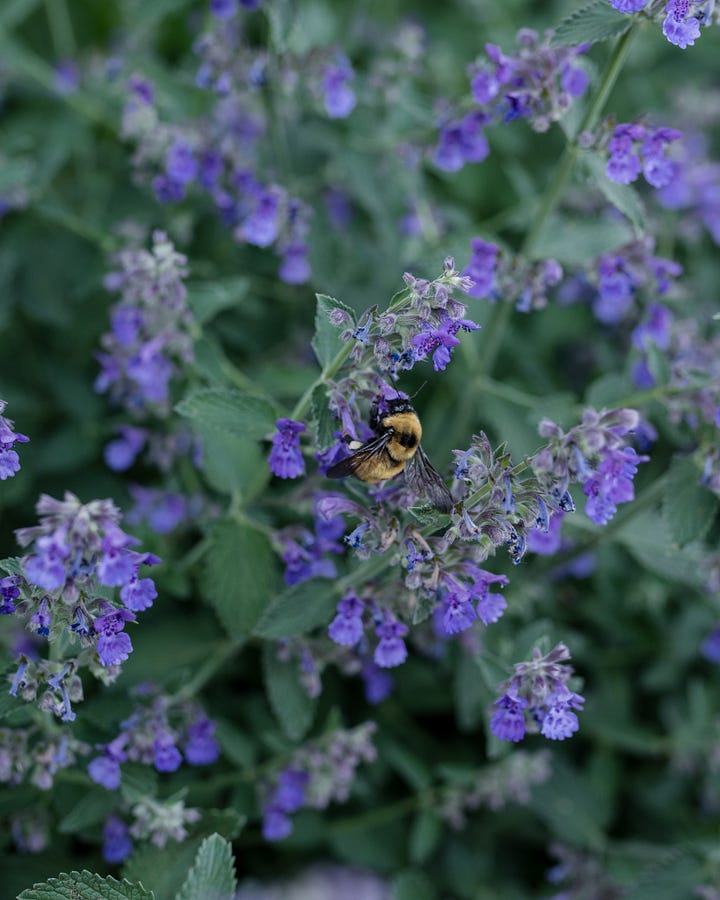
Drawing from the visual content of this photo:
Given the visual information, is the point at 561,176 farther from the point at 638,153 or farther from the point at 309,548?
the point at 309,548

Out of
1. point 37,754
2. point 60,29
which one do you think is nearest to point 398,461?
point 37,754

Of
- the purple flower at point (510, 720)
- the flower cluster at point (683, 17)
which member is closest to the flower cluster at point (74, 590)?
the purple flower at point (510, 720)

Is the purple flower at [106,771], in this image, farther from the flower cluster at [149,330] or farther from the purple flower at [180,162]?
the purple flower at [180,162]

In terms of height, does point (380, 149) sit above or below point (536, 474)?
above

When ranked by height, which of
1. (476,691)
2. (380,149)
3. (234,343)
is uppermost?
(380,149)

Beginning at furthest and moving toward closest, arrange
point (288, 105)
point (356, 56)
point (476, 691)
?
point (356, 56) → point (288, 105) → point (476, 691)

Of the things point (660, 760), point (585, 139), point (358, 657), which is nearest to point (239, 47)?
point (585, 139)

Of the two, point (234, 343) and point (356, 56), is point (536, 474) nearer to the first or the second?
point (234, 343)

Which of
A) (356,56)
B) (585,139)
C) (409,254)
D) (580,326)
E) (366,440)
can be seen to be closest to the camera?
(366,440)
